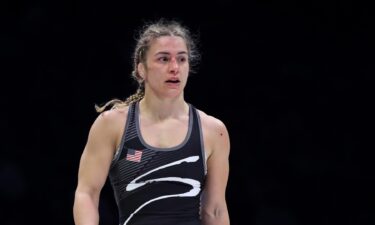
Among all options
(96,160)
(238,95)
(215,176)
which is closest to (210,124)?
(215,176)

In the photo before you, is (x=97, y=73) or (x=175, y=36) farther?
(x=97, y=73)

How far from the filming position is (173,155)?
260 cm

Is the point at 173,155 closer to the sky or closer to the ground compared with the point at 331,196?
closer to the sky

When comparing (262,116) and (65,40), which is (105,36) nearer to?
(65,40)

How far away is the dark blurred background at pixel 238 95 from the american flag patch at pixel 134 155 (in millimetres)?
1873

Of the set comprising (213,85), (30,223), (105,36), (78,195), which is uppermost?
(105,36)

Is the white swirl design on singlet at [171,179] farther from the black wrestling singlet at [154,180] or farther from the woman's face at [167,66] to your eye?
the woman's face at [167,66]

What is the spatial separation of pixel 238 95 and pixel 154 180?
210 centimetres

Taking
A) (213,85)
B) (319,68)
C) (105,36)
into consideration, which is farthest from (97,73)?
(319,68)

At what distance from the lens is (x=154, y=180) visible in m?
2.59

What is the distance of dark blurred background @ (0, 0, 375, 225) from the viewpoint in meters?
4.41

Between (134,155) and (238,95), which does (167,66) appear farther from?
(238,95)

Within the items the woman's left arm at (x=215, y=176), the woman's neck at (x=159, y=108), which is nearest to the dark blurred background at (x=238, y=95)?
the woman's left arm at (x=215, y=176)

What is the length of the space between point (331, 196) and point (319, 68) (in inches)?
32.1
